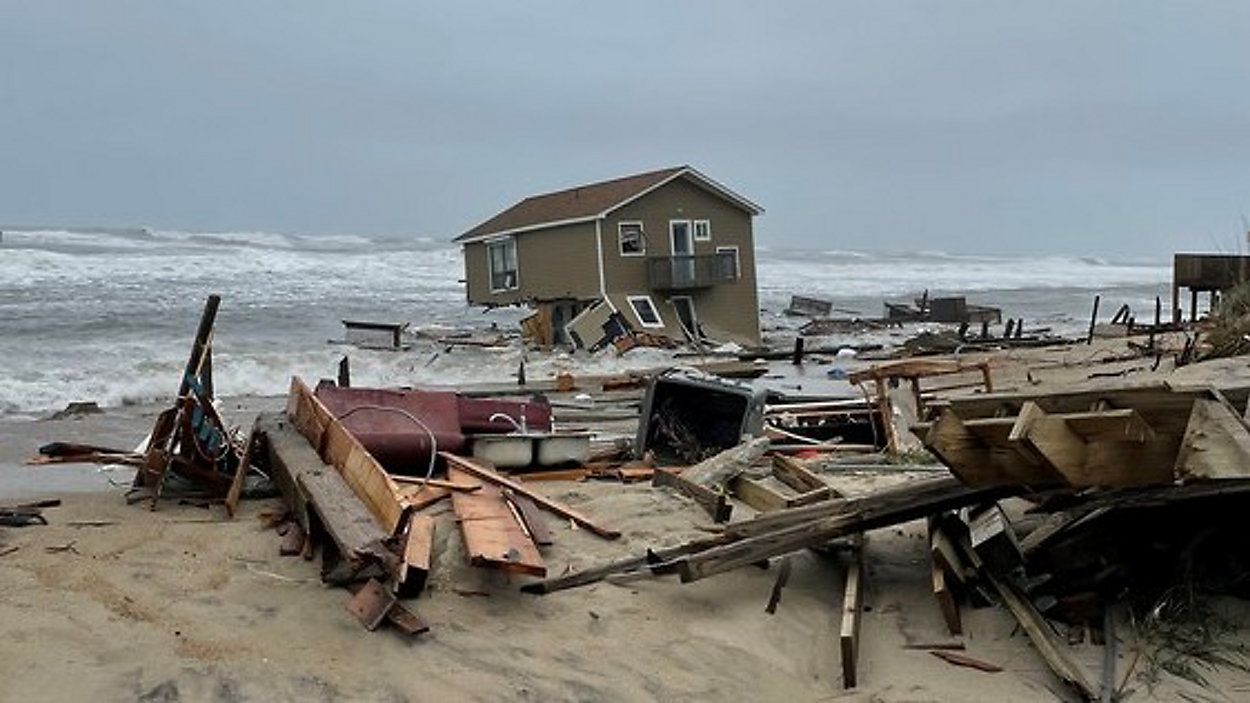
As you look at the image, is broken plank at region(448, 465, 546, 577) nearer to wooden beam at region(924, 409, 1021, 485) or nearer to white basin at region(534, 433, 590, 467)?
white basin at region(534, 433, 590, 467)

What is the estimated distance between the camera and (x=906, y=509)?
21.4 feet

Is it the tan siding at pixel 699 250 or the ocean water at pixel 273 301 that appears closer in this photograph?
the ocean water at pixel 273 301

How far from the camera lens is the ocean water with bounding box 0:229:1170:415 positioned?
28906 mm

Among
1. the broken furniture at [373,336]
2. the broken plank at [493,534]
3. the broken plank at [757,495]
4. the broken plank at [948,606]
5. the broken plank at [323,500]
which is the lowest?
the broken furniture at [373,336]

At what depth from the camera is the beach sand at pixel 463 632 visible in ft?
17.0

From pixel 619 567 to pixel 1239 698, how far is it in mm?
3230

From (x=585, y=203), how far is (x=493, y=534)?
35533mm

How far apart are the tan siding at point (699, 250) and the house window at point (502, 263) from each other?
5.62 meters

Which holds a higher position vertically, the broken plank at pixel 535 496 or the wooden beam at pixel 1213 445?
the wooden beam at pixel 1213 445

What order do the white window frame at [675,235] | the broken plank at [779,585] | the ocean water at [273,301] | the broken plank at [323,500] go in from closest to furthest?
the broken plank at [323,500] → the broken plank at [779,585] → the ocean water at [273,301] → the white window frame at [675,235]

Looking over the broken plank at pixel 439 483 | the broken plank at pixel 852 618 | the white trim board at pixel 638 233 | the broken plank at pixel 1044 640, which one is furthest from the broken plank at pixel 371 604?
the white trim board at pixel 638 233

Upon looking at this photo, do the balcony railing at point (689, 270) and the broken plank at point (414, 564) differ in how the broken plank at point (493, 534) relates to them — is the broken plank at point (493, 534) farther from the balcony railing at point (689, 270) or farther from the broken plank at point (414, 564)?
the balcony railing at point (689, 270)

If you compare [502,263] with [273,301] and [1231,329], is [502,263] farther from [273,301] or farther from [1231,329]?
[1231,329]

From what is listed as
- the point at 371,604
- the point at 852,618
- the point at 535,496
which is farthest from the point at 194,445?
the point at 852,618
